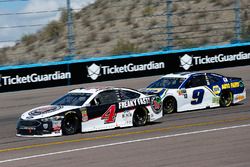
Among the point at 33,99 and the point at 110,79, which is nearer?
the point at 33,99

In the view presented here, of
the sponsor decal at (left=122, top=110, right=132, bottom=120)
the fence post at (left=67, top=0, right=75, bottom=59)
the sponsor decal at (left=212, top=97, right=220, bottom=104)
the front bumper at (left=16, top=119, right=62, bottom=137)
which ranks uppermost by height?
the fence post at (left=67, top=0, right=75, bottom=59)

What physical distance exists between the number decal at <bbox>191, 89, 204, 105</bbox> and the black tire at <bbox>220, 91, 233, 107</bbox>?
81 centimetres

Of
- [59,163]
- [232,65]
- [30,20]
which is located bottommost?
[59,163]

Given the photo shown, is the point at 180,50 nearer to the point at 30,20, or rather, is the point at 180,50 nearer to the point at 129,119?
the point at 30,20

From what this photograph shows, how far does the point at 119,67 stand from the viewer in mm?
26844

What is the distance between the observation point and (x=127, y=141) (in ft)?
52.7

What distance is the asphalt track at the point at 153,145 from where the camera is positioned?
13.4m

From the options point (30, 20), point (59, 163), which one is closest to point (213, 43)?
point (30, 20)

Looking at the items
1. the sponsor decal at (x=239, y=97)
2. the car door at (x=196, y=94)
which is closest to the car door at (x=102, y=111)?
the car door at (x=196, y=94)

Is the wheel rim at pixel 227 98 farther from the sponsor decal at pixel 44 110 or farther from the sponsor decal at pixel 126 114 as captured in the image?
the sponsor decal at pixel 44 110

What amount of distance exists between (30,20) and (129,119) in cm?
786

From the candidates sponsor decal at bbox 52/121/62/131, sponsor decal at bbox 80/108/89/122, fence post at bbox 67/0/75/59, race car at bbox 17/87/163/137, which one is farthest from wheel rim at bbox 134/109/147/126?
fence post at bbox 67/0/75/59

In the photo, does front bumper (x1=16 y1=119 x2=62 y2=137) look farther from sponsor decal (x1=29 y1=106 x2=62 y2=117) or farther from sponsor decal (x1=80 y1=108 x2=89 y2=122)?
sponsor decal (x1=80 y1=108 x2=89 y2=122)

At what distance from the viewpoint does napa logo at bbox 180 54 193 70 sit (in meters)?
27.9
